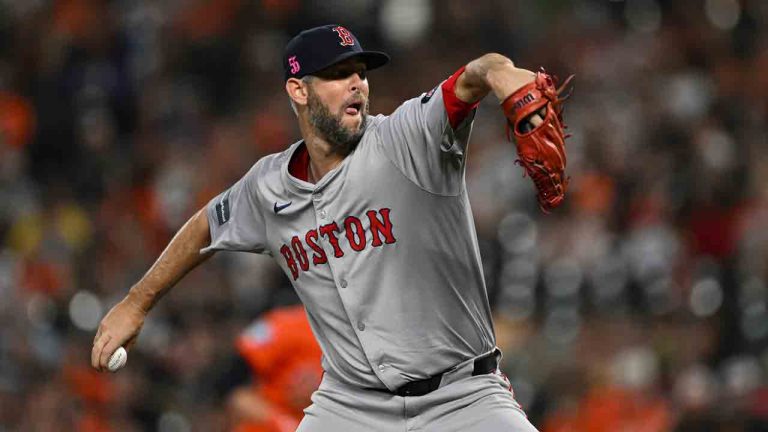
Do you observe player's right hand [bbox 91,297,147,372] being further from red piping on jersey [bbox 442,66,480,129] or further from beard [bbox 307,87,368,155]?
red piping on jersey [bbox 442,66,480,129]

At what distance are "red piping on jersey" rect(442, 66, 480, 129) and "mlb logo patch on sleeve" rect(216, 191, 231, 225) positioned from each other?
3.67 feet

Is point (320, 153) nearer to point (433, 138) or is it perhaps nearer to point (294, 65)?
point (294, 65)

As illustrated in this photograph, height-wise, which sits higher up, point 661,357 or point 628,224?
point 628,224

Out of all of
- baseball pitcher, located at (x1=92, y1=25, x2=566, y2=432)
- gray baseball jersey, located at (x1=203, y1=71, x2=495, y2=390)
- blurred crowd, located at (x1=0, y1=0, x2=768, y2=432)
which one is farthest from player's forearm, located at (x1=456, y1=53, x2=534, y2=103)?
blurred crowd, located at (x1=0, y1=0, x2=768, y2=432)

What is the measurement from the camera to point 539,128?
396cm

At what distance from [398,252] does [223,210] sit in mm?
855

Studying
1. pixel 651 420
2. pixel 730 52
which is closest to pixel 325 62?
pixel 651 420

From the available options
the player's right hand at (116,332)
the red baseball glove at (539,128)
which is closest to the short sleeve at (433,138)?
the red baseball glove at (539,128)

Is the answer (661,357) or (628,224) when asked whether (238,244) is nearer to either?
(661,357)

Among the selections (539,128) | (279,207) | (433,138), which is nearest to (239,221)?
(279,207)

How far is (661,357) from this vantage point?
839cm

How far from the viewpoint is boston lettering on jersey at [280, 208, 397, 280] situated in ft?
15.0

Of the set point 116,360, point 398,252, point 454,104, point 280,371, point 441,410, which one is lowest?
point 280,371

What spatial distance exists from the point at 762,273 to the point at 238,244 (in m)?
4.28
